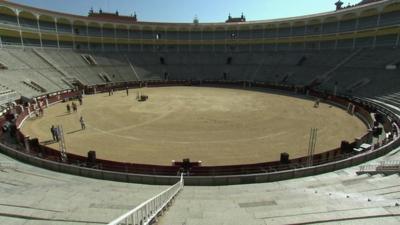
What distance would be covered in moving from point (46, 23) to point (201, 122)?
48097 millimetres

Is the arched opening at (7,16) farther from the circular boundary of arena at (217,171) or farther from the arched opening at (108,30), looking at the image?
the circular boundary of arena at (217,171)

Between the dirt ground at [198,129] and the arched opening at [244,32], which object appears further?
the arched opening at [244,32]

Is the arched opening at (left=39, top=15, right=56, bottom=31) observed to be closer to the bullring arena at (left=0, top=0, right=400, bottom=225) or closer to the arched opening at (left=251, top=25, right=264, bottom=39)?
the bullring arena at (left=0, top=0, right=400, bottom=225)

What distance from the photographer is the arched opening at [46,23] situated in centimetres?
5456

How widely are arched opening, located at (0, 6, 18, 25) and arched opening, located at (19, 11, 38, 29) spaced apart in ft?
4.04

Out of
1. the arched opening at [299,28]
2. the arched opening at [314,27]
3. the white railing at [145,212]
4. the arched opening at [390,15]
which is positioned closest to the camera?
the white railing at [145,212]

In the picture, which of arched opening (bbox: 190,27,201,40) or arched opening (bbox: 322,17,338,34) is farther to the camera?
arched opening (bbox: 190,27,201,40)

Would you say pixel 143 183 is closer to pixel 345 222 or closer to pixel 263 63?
pixel 345 222

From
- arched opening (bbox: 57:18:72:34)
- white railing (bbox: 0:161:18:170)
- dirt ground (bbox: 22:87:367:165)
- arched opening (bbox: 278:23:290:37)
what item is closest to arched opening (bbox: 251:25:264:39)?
arched opening (bbox: 278:23:290:37)

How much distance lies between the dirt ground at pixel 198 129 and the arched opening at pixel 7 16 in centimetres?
2595

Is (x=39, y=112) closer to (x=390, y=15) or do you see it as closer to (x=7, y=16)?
(x=7, y=16)

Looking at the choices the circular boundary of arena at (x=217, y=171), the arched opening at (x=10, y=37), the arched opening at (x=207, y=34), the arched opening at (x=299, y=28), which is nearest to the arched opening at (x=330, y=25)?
the arched opening at (x=299, y=28)

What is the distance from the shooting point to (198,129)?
24672 mm

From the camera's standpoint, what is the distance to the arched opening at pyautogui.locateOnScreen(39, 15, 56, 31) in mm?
54562
